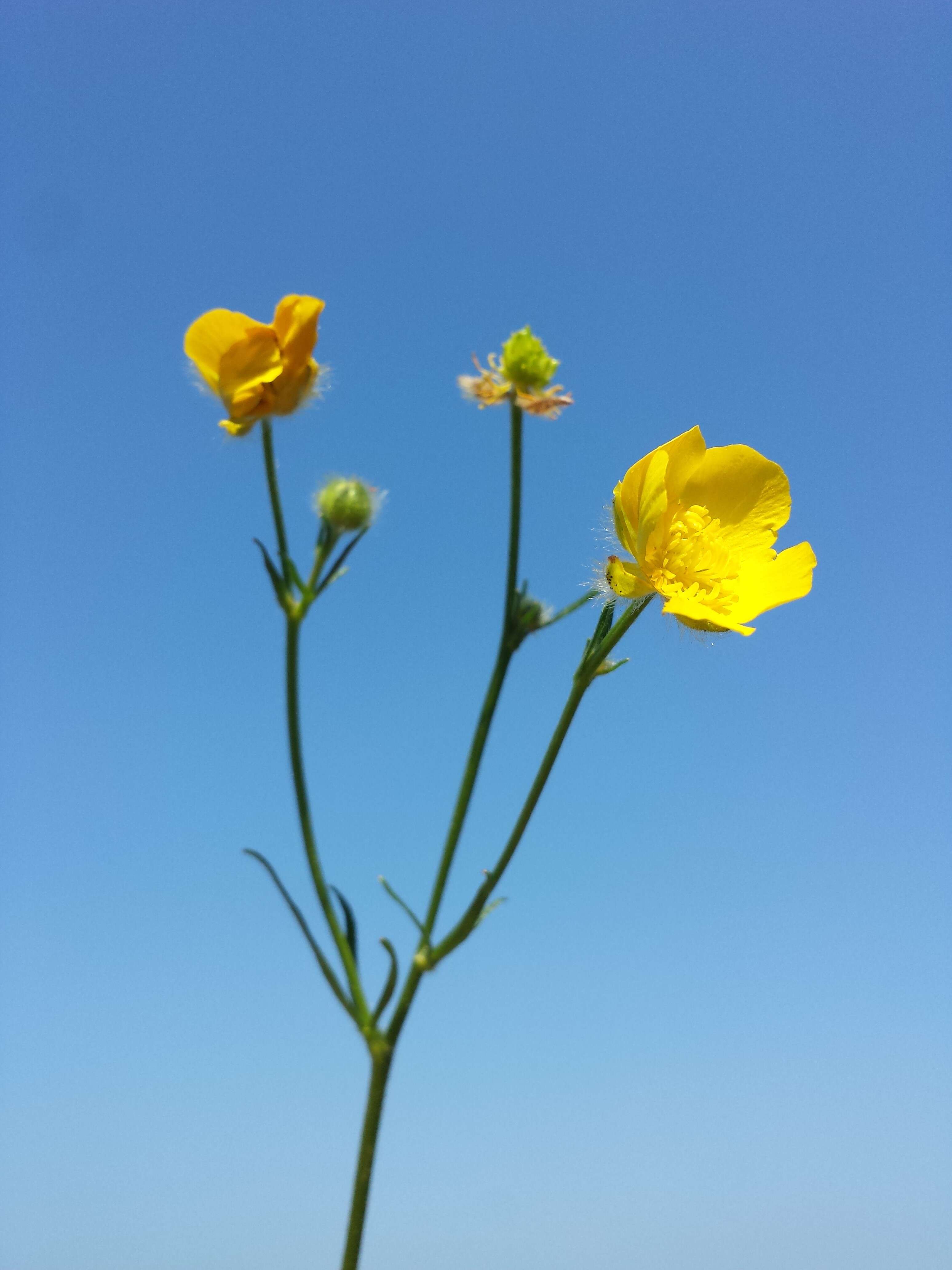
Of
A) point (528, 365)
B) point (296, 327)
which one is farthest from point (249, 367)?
point (528, 365)

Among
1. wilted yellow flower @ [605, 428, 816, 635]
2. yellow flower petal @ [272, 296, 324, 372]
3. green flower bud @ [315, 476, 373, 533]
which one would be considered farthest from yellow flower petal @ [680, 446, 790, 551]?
yellow flower petal @ [272, 296, 324, 372]

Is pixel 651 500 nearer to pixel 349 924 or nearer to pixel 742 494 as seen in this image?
pixel 742 494

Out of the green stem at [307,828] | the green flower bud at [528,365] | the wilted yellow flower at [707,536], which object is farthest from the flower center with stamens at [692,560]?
the green stem at [307,828]

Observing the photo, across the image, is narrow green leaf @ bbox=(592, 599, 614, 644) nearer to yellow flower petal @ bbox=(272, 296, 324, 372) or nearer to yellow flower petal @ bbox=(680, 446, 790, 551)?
yellow flower petal @ bbox=(680, 446, 790, 551)

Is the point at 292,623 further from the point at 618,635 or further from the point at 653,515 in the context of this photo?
the point at 653,515

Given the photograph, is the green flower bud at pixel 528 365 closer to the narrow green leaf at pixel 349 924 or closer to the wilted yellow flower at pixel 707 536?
the wilted yellow flower at pixel 707 536
